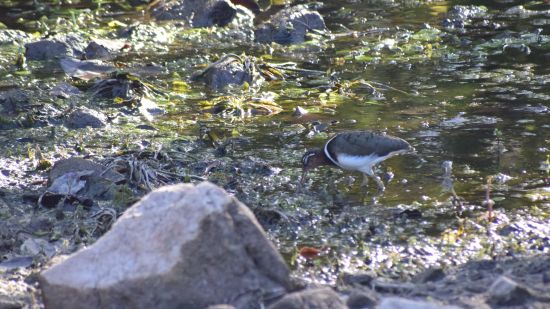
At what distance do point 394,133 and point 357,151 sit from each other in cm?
156

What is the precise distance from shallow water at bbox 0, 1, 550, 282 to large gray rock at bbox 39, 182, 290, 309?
1.01 meters

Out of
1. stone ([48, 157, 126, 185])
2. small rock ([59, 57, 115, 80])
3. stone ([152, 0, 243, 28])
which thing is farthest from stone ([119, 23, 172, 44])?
stone ([48, 157, 126, 185])

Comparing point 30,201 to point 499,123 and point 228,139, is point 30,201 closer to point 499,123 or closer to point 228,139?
point 228,139

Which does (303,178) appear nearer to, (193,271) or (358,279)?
(358,279)

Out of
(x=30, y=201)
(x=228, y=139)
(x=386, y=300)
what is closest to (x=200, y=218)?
(x=386, y=300)

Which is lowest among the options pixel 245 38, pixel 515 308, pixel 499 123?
pixel 245 38

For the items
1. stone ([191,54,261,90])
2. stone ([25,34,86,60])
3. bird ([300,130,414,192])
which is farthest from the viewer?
stone ([25,34,86,60])

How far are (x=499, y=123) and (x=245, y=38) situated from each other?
17.5 feet

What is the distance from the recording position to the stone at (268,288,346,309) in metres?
4.86

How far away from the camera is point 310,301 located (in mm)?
4875

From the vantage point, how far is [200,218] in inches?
197

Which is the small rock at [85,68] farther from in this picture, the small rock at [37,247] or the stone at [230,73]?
the small rock at [37,247]

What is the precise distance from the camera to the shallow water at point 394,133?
6.67 m

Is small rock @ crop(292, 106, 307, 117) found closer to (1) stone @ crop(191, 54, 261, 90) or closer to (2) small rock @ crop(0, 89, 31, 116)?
(1) stone @ crop(191, 54, 261, 90)
